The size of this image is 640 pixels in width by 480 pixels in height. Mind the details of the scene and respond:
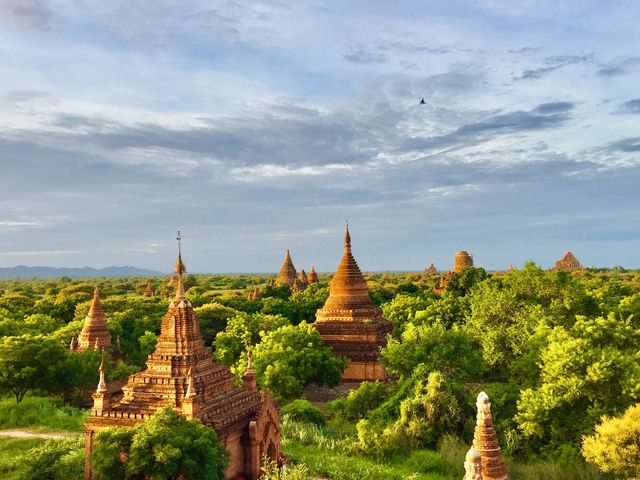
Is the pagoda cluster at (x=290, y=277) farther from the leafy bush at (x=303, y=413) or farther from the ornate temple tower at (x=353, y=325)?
the leafy bush at (x=303, y=413)

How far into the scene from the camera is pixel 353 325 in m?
48.7

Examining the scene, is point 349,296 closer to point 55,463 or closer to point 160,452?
point 55,463

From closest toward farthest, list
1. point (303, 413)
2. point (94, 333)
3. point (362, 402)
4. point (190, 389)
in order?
point (190, 389) → point (303, 413) → point (362, 402) → point (94, 333)

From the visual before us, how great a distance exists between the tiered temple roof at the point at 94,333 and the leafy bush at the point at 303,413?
18.3 m

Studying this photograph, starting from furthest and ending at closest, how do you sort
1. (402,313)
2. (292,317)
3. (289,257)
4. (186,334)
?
(289,257) → (292,317) → (402,313) → (186,334)

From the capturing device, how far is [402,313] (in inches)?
2393

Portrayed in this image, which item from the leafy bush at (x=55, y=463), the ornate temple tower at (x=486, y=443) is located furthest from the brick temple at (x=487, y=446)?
the leafy bush at (x=55, y=463)

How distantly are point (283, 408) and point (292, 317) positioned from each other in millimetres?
35709

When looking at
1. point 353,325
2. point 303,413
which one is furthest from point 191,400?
point 353,325

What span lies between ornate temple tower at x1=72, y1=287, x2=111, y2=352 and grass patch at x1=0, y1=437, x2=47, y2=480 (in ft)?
43.9

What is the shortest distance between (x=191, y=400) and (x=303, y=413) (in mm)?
12471

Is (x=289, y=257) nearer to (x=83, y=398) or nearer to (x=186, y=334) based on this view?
(x=83, y=398)

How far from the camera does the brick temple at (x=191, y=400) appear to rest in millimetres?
23391

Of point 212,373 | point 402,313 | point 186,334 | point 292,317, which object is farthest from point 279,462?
point 292,317
